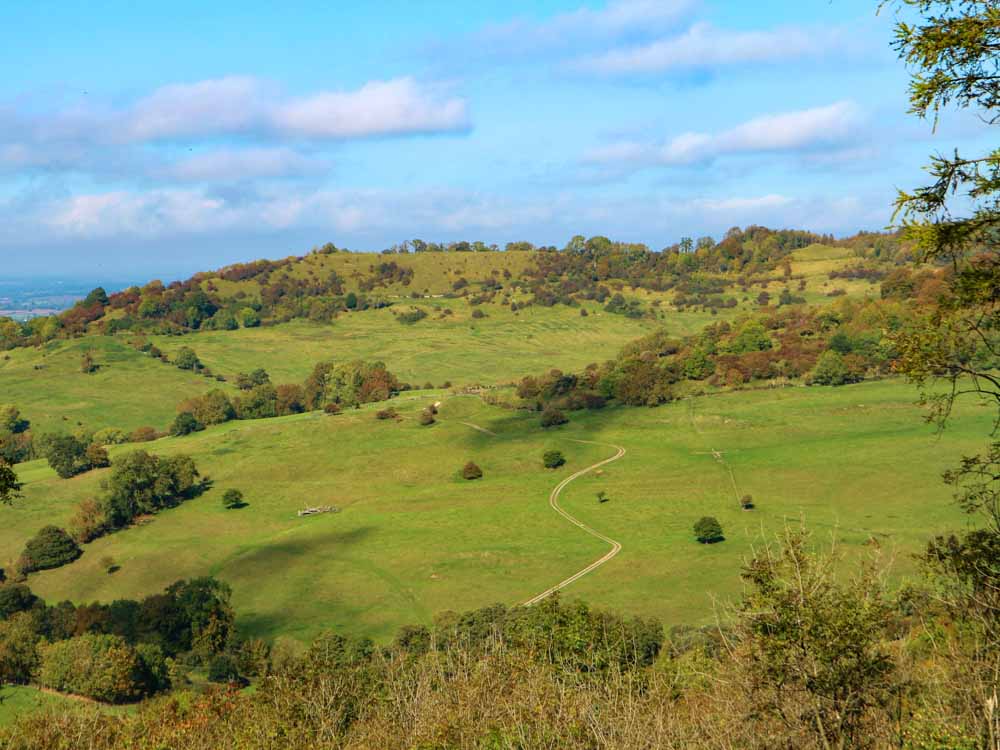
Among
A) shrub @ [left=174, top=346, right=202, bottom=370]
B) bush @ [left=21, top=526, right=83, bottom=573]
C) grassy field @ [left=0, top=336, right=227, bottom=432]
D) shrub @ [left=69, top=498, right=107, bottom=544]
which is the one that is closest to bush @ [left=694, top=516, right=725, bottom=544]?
bush @ [left=21, top=526, right=83, bottom=573]

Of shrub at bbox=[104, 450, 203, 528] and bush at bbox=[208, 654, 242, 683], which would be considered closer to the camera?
bush at bbox=[208, 654, 242, 683]

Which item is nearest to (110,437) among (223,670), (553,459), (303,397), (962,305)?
(303,397)

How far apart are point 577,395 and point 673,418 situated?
695 inches

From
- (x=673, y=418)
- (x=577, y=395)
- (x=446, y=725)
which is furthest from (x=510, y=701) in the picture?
(x=577, y=395)

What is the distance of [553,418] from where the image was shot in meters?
116

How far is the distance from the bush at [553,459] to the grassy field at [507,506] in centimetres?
163

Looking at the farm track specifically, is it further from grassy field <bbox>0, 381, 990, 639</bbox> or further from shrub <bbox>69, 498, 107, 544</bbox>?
shrub <bbox>69, 498, 107, 544</bbox>

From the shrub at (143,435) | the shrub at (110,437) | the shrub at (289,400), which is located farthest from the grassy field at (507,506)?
the shrub at (289,400)

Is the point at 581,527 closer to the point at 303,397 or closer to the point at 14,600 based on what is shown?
the point at 14,600

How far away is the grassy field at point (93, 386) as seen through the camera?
485 ft

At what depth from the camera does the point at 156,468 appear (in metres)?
99.5

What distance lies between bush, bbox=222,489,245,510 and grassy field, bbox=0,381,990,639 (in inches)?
66.1

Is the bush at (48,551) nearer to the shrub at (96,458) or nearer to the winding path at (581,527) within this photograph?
the shrub at (96,458)

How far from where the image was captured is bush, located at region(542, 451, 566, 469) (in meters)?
98.3
